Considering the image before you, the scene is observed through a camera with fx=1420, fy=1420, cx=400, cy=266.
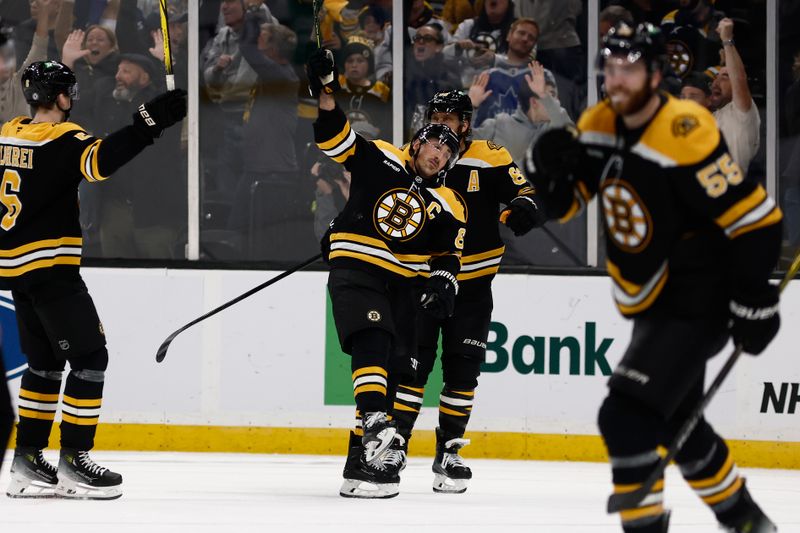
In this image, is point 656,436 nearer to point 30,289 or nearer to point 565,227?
point 30,289

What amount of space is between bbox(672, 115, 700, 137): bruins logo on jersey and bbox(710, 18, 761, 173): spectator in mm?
3856

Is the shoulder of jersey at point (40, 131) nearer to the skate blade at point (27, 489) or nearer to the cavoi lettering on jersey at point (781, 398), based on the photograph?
the skate blade at point (27, 489)

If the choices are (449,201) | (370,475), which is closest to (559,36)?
(449,201)

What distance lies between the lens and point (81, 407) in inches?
180

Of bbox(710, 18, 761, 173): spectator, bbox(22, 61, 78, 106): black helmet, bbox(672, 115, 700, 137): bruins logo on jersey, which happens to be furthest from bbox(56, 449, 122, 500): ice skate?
bbox(710, 18, 761, 173): spectator

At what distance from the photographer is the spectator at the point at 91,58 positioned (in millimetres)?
6836

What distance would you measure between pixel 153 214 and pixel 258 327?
37.2 inches

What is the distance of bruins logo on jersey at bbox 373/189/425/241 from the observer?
4727 millimetres

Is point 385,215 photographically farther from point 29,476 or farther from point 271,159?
point 271,159

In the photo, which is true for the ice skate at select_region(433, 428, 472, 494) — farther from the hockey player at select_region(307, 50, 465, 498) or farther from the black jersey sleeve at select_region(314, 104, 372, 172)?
the black jersey sleeve at select_region(314, 104, 372, 172)

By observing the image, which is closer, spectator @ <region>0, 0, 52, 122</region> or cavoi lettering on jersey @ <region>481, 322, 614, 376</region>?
cavoi lettering on jersey @ <region>481, 322, 614, 376</region>

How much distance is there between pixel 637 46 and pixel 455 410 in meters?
2.48

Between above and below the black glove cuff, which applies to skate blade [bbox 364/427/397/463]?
below

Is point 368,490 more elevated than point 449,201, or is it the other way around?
point 449,201
